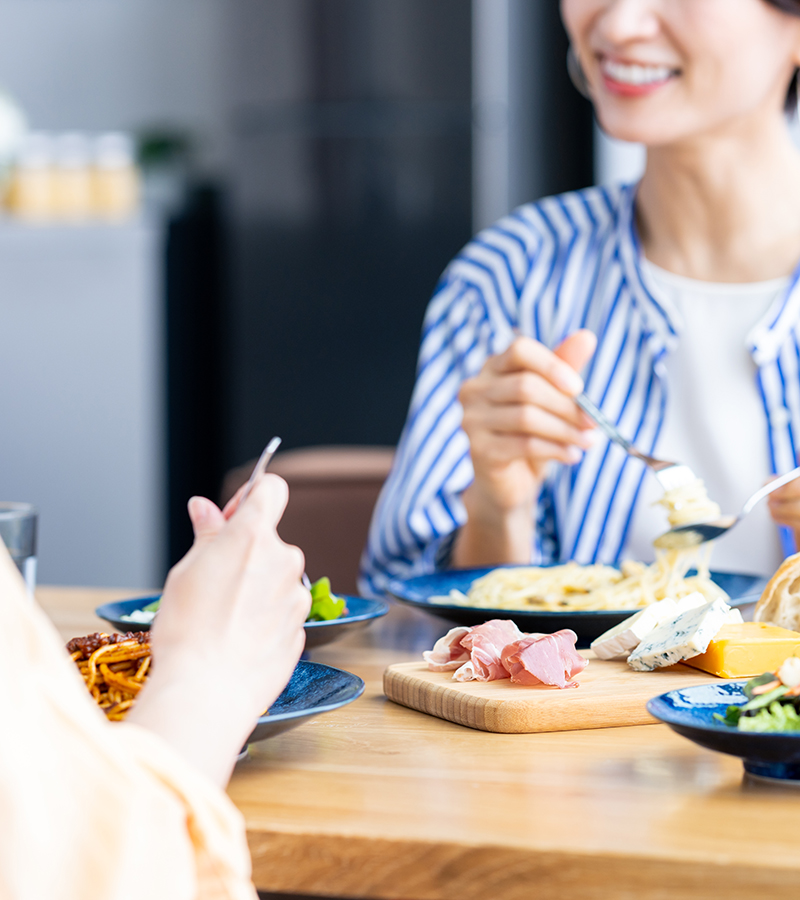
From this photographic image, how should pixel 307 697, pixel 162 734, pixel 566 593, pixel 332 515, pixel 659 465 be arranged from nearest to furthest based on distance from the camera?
pixel 162 734
pixel 307 697
pixel 566 593
pixel 659 465
pixel 332 515

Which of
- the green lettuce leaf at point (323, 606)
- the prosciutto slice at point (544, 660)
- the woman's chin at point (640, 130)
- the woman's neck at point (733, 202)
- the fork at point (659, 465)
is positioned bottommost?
the green lettuce leaf at point (323, 606)

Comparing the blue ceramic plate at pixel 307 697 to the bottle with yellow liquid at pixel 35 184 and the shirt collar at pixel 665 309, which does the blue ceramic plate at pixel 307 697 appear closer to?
the shirt collar at pixel 665 309

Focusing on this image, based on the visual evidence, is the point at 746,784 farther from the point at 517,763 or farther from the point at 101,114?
the point at 101,114

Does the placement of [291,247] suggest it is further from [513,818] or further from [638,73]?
[513,818]

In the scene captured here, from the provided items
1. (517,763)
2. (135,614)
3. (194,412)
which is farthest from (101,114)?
(517,763)

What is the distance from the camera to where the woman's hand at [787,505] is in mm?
1298

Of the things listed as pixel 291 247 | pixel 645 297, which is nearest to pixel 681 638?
pixel 645 297

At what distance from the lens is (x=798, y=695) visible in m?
0.73

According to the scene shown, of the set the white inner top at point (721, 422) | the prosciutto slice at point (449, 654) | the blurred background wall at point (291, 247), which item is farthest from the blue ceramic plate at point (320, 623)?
the blurred background wall at point (291, 247)

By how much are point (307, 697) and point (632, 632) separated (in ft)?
0.94

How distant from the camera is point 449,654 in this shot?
3.19 ft

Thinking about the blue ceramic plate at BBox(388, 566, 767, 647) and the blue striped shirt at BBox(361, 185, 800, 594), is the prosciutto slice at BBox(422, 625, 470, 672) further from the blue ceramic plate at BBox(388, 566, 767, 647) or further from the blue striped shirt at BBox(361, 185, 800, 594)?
the blue striped shirt at BBox(361, 185, 800, 594)

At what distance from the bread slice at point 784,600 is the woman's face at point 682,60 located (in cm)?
75

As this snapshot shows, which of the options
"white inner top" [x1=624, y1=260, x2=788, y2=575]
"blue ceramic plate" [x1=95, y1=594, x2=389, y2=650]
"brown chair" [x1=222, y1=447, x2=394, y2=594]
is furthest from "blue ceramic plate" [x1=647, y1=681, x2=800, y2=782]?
"brown chair" [x1=222, y1=447, x2=394, y2=594]
